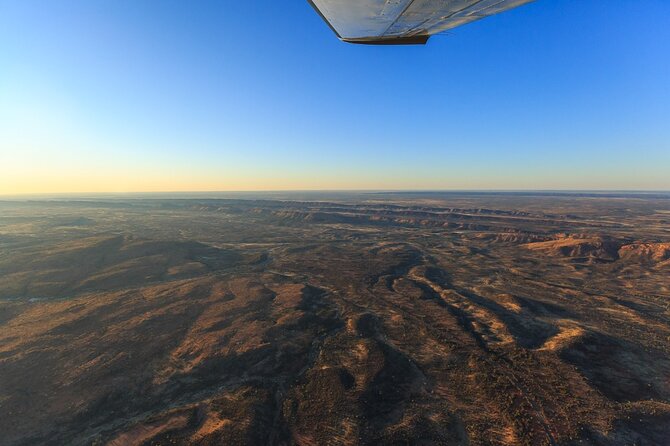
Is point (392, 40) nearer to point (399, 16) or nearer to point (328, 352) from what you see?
point (399, 16)

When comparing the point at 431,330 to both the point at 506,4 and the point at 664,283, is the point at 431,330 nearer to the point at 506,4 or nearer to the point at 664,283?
the point at 506,4

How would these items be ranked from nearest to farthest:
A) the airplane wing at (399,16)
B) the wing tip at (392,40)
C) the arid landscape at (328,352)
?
the airplane wing at (399,16) → the wing tip at (392,40) → the arid landscape at (328,352)

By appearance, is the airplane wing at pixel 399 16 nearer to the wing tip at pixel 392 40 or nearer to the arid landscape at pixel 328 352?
the wing tip at pixel 392 40

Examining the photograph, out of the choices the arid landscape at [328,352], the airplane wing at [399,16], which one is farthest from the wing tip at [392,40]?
the arid landscape at [328,352]

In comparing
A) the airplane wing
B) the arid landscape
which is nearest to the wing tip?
the airplane wing

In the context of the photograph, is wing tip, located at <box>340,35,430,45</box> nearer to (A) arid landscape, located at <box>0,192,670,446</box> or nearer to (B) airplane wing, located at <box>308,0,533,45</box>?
(B) airplane wing, located at <box>308,0,533,45</box>

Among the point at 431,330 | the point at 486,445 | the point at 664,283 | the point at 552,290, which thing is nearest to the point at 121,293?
the point at 431,330
